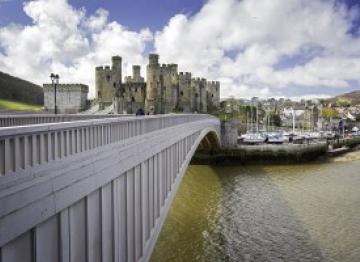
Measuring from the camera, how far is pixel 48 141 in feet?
12.7

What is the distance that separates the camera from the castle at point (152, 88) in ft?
182

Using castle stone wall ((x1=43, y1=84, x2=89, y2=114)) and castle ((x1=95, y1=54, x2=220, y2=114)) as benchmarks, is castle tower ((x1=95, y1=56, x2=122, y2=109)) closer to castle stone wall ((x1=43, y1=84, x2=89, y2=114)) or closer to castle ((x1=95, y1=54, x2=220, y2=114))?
castle ((x1=95, y1=54, x2=220, y2=114))

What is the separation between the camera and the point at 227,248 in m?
14.3

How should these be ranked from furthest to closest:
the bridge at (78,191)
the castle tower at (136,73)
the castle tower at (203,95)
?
the castle tower at (203,95), the castle tower at (136,73), the bridge at (78,191)

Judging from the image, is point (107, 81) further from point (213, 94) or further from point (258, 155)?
point (258, 155)

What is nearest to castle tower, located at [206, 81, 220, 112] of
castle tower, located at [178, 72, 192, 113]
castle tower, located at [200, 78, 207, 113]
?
castle tower, located at [200, 78, 207, 113]

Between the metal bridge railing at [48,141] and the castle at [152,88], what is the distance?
44.6 metres

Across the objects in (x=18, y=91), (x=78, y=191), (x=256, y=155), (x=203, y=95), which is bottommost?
(x=256, y=155)

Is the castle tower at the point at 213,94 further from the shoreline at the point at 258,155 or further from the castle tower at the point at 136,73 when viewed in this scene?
the shoreline at the point at 258,155

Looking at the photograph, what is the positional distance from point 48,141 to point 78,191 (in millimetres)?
662

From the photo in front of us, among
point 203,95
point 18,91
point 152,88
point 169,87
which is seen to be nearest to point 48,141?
point 152,88

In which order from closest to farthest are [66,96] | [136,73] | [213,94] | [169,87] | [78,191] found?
[78,191] < [66,96] < [169,87] < [136,73] < [213,94]

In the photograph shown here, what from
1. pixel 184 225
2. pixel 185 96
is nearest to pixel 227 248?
pixel 184 225

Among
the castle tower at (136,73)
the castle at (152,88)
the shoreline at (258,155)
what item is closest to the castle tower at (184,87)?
→ the castle at (152,88)
